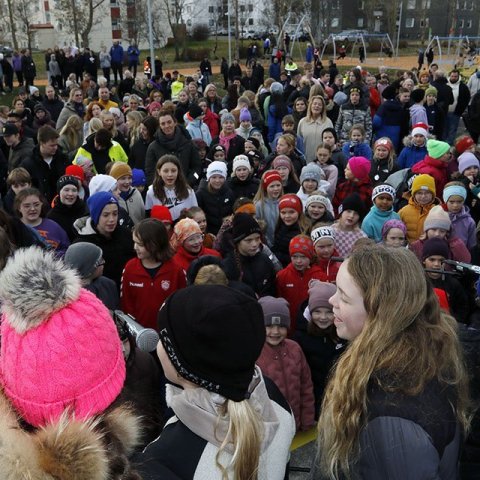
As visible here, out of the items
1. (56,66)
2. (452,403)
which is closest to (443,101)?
(452,403)

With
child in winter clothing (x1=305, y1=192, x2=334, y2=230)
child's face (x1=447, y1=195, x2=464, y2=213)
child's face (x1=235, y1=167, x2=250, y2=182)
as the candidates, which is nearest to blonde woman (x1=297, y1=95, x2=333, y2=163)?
child's face (x1=235, y1=167, x2=250, y2=182)

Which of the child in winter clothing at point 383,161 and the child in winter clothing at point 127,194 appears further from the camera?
the child in winter clothing at point 383,161

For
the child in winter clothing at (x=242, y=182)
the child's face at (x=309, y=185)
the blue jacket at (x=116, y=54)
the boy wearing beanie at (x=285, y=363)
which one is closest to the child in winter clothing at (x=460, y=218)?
the child's face at (x=309, y=185)

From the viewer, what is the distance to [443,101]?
12.1 metres

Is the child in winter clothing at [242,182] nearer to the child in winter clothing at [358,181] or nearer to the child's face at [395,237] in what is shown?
the child in winter clothing at [358,181]

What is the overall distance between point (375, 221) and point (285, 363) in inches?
96.8

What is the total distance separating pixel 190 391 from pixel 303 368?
7.22 feet

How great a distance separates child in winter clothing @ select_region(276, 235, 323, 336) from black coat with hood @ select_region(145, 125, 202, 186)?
3.17m

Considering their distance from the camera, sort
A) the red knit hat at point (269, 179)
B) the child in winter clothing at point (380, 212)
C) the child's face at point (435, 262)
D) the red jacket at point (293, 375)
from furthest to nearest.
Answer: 1. the red knit hat at point (269, 179)
2. the child in winter clothing at point (380, 212)
3. the child's face at point (435, 262)
4. the red jacket at point (293, 375)

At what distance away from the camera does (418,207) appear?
5664mm

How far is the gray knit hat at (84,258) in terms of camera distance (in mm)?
3651

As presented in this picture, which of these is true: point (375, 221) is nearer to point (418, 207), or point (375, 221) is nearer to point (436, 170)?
point (418, 207)

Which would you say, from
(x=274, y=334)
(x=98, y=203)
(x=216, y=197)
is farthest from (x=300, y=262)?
(x=216, y=197)

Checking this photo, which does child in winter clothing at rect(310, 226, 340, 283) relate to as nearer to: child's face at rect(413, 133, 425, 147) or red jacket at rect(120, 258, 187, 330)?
red jacket at rect(120, 258, 187, 330)
